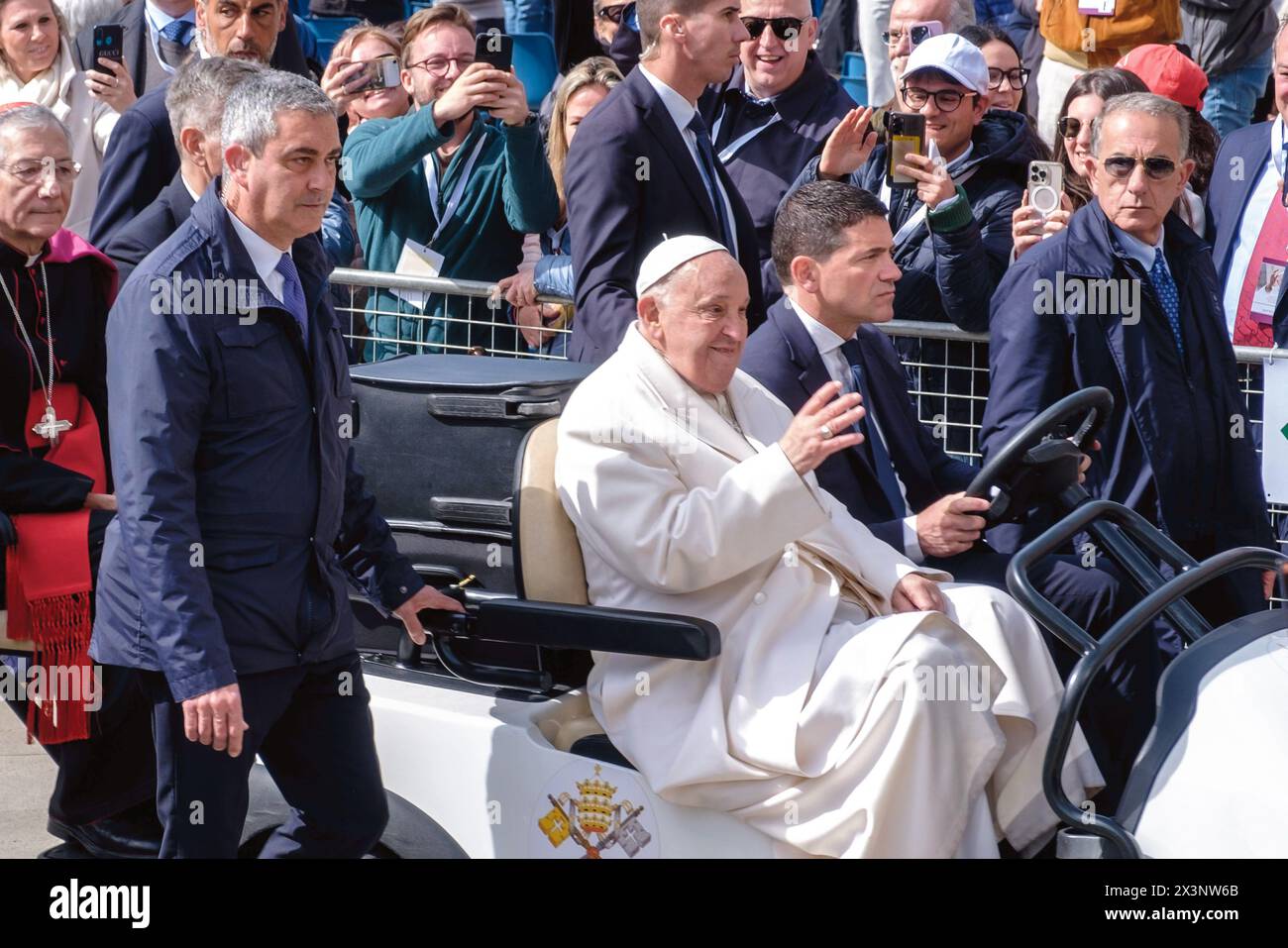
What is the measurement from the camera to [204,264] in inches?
139

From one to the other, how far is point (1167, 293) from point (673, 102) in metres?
1.45

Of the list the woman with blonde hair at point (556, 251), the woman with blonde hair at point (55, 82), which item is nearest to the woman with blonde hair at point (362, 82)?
the woman with blonde hair at point (556, 251)

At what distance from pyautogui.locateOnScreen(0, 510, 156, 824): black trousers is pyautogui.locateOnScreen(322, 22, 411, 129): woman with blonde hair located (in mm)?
3081

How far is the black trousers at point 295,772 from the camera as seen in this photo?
3.54 metres

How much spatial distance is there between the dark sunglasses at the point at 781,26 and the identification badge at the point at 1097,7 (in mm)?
1524

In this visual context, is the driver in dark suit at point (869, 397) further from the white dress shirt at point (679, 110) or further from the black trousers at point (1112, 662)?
the white dress shirt at point (679, 110)

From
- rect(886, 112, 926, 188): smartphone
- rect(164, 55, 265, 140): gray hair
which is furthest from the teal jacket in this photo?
rect(164, 55, 265, 140): gray hair

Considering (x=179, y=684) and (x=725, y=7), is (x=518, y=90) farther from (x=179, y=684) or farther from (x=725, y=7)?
(x=179, y=684)

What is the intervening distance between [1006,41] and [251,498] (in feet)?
13.0

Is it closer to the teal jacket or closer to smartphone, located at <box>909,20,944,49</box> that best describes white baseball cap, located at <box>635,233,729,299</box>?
the teal jacket

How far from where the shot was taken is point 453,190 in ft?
20.7

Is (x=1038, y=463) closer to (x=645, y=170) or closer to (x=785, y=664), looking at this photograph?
(x=785, y=664)

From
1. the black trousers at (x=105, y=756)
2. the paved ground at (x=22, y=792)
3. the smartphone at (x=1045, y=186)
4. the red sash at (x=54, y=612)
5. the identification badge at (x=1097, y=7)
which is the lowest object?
the paved ground at (x=22, y=792)
